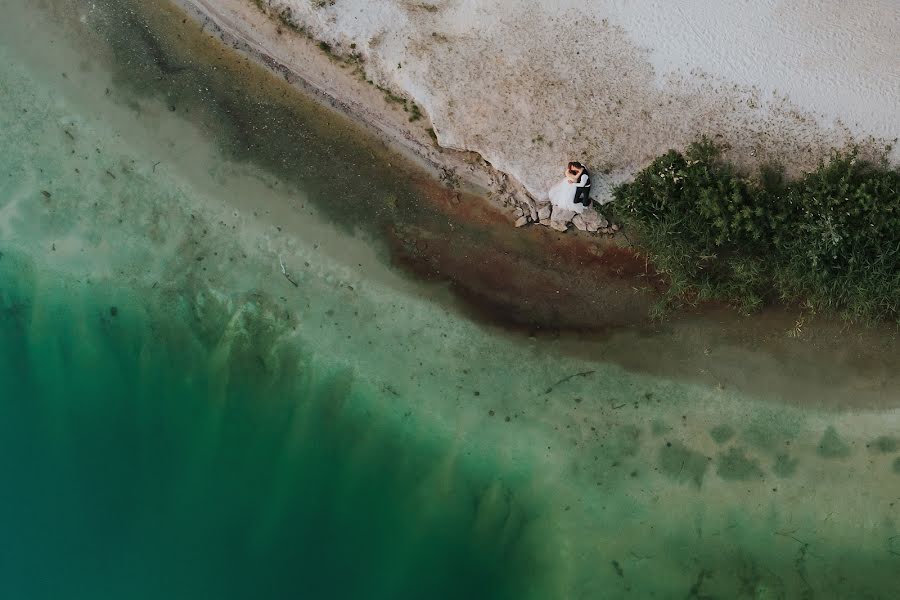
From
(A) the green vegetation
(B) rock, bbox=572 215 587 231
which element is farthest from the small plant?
(A) the green vegetation

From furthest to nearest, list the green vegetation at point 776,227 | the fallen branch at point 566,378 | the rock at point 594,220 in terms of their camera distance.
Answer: the fallen branch at point 566,378, the rock at point 594,220, the green vegetation at point 776,227

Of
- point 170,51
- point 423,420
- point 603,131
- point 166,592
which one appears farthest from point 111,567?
point 603,131

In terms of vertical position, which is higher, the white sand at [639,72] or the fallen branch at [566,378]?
the white sand at [639,72]

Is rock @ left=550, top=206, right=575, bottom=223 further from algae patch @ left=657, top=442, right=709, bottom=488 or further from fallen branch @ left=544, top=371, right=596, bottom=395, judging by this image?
algae patch @ left=657, top=442, right=709, bottom=488

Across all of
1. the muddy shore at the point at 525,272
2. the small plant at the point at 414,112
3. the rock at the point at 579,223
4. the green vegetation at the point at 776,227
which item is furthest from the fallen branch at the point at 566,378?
the small plant at the point at 414,112

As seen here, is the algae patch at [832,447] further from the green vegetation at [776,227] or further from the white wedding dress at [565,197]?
the white wedding dress at [565,197]

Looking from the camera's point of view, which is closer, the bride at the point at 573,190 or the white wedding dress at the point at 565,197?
the bride at the point at 573,190

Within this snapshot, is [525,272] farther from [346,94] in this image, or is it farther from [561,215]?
[346,94]
